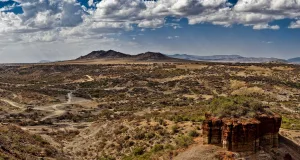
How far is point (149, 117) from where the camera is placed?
133 ft

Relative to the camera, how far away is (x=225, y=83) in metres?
87.8

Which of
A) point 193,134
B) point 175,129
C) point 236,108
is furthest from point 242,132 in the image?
point 175,129

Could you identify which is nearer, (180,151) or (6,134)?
(180,151)

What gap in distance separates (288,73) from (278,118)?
271 ft

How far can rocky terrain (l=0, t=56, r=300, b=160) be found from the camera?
24.1m

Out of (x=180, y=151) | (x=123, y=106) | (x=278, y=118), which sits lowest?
(x=123, y=106)

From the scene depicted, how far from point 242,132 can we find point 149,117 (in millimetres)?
19062

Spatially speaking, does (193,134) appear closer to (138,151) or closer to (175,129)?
(175,129)

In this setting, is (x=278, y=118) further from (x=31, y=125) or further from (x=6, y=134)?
(x=31, y=125)

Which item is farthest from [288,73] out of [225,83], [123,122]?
[123,122]

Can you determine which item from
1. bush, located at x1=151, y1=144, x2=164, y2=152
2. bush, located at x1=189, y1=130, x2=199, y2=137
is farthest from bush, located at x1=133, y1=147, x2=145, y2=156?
bush, located at x1=189, y1=130, x2=199, y2=137

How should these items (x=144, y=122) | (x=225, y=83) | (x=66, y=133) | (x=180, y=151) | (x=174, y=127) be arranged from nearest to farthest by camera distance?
1. (x=180, y=151)
2. (x=174, y=127)
3. (x=144, y=122)
4. (x=66, y=133)
5. (x=225, y=83)

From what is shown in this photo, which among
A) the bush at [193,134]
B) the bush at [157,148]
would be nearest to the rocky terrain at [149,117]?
the bush at [193,134]

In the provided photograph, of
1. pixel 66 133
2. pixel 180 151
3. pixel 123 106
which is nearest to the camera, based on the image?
pixel 180 151
